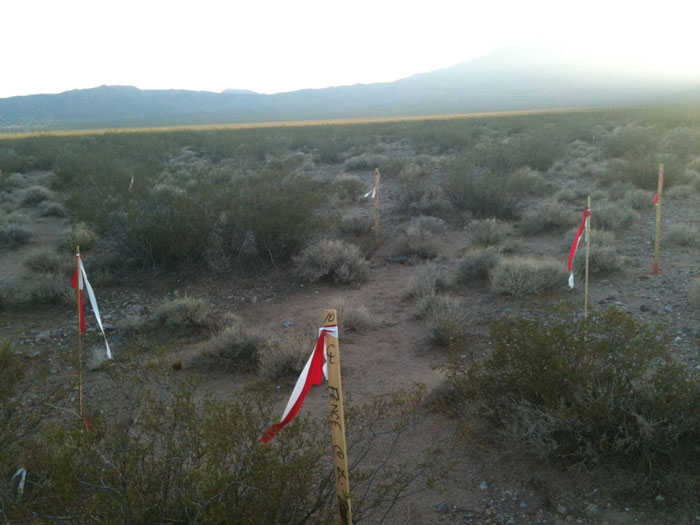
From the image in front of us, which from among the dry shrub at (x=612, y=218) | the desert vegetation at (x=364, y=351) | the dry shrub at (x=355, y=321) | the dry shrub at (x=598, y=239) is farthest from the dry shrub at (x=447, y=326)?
the dry shrub at (x=612, y=218)

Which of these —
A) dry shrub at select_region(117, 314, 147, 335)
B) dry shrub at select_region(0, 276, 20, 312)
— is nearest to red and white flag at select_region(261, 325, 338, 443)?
dry shrub at select_region(117, 314, 147, 335)

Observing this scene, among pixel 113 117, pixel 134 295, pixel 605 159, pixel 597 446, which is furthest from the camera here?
pixel 113 117

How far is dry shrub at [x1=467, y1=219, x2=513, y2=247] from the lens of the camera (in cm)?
1203

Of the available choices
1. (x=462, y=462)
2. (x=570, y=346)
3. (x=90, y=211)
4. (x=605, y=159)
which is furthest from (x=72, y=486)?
(x=605, y=159)

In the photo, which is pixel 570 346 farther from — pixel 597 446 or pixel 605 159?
pixel 605 159

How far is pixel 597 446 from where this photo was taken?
171 inches

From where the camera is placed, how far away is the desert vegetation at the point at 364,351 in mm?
3357

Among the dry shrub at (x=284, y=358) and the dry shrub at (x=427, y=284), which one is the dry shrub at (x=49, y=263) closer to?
the dry shrub at (x=284, y=358)

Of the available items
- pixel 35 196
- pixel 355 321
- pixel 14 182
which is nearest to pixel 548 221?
pixel 355 321

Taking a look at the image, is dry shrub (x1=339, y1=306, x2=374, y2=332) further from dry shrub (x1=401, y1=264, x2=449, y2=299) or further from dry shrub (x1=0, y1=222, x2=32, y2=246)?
dry shrub (x1=0, y1=222, x2=32, y2=246)

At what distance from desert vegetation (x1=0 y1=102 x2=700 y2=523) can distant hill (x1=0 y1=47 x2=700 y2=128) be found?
122122mm

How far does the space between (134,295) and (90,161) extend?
17.4 m

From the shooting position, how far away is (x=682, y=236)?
1061 centimetres

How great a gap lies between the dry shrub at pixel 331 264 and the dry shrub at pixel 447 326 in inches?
106
